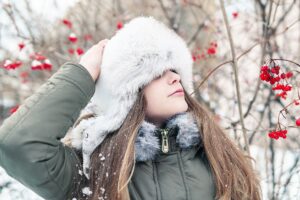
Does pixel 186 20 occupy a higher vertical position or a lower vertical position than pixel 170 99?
higher

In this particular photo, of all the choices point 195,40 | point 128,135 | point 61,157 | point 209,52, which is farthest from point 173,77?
point 195,40

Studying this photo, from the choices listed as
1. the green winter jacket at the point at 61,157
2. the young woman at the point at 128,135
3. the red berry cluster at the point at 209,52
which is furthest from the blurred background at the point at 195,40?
the green winter jacket at the point at 61,157

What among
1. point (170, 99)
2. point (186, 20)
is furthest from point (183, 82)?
point (186, 20)

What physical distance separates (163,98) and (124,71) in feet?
0.67

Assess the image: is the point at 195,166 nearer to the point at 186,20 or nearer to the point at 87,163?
the point at 87,163

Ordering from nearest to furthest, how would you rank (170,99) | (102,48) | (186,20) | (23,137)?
(23,137) → (170,99) → (102,48) → (186,20)

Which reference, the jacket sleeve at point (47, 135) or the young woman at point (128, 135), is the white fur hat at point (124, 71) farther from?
the jacket sleeve at point (47, 135)

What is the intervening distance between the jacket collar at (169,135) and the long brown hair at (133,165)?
0.12 feet

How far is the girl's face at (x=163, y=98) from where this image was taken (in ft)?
5.94

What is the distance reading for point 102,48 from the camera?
6.41ft

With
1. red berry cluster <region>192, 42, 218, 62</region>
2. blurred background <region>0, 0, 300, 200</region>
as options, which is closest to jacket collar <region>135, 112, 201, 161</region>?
red berry cluster <region>192, 42, 218, 62</region>

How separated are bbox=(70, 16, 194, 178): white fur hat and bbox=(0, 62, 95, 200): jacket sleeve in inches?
4.2

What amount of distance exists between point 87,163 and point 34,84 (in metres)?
4.09

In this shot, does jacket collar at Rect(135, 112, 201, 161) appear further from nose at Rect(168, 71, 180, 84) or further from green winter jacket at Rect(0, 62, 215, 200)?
nose at Rect(168, 71, 180, 84)
